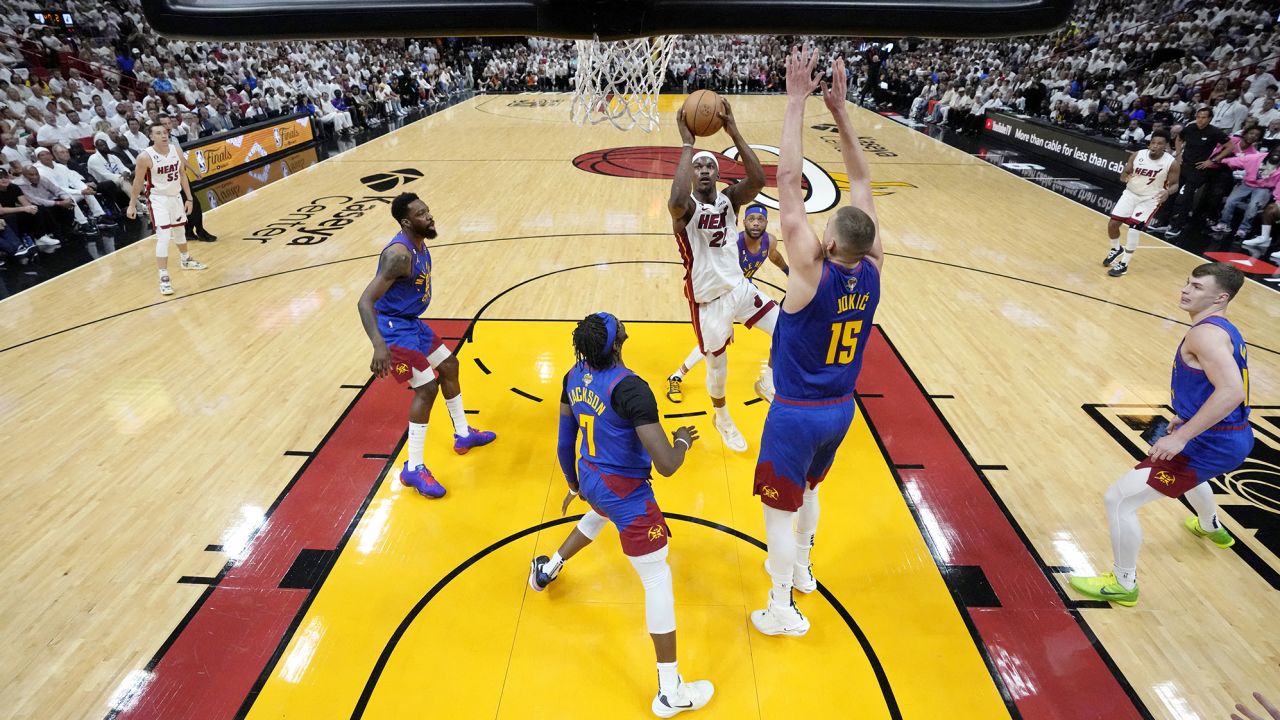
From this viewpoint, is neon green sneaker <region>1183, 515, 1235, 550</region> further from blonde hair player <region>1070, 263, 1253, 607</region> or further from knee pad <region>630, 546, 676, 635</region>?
knee pad <region>630, 546, 676, 635</region>

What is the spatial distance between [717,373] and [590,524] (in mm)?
1764

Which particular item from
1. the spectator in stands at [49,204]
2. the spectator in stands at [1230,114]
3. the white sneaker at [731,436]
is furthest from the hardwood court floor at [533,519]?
the spectator in stands at [1230,114]

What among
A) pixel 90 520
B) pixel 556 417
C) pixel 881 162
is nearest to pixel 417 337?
pixel 556 417

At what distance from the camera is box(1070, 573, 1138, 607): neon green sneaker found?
3.51 m

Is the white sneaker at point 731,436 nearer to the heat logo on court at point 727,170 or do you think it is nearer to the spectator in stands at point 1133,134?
the heat logo on court at point 727,170

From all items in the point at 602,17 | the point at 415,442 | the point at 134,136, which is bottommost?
the point at 415,442

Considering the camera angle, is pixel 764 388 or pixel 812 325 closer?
pixel 812 325

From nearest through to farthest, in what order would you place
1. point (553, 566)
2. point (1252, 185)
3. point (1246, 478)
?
1. point (553, 566)
2. point (1246, 478)
3. point (1252, 185)

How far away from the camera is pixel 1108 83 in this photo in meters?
16.9

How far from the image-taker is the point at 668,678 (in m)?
2.89

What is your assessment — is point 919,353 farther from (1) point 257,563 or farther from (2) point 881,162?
(2) point 881,162

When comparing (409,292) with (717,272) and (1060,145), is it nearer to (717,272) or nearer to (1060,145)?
(717,272)

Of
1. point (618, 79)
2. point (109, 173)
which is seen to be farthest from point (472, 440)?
point (109, 173)

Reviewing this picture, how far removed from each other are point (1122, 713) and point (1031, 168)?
13692 mm
